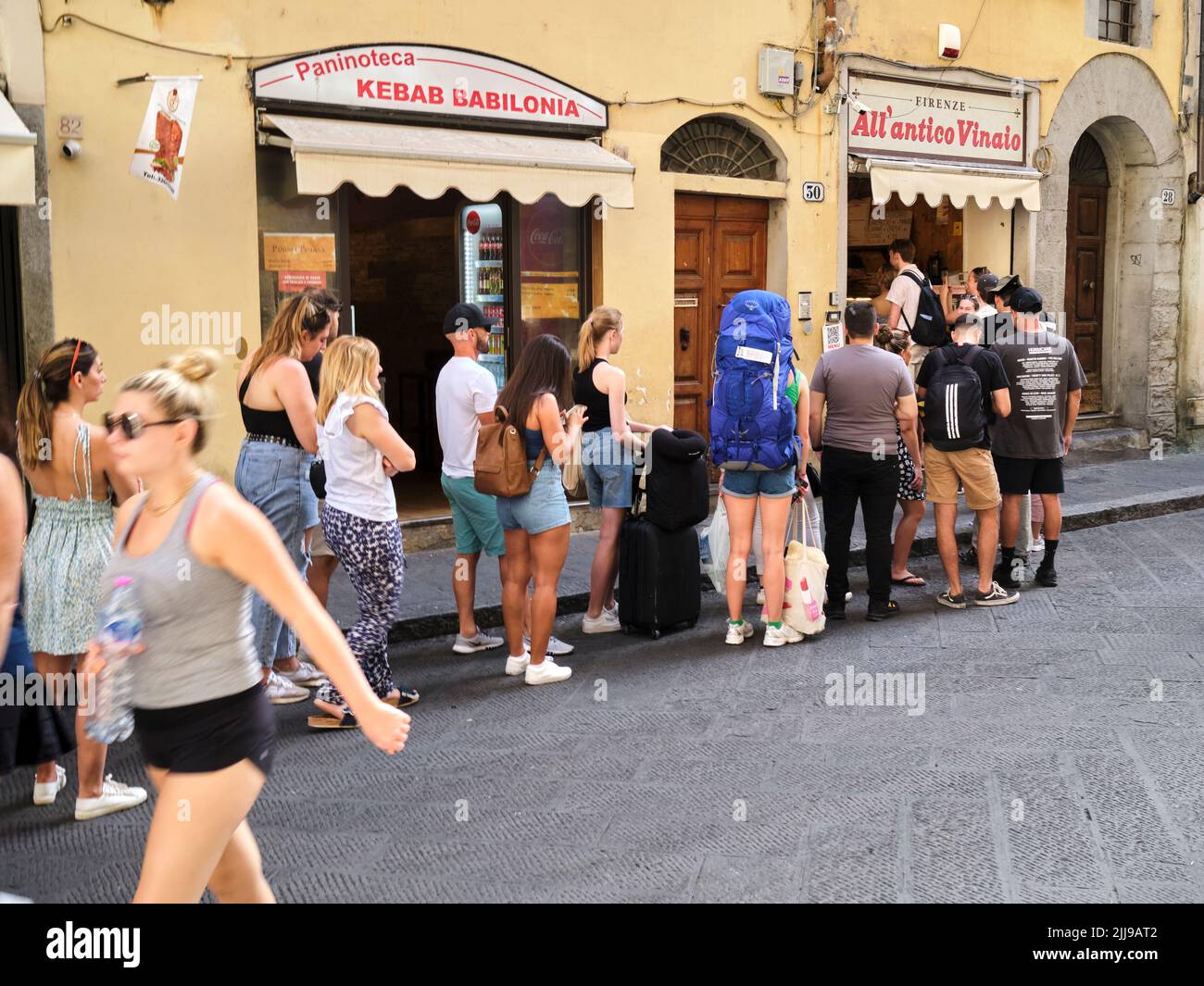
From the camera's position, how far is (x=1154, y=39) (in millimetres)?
15328

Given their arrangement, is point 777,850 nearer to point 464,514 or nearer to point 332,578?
point 464,514

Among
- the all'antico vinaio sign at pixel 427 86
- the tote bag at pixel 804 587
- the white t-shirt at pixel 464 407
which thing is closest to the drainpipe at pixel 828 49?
the all'antico vinaio sign at pixel 427 86

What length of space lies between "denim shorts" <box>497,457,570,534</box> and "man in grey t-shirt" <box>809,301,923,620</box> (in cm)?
187

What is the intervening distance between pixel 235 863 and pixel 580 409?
12.9 ft

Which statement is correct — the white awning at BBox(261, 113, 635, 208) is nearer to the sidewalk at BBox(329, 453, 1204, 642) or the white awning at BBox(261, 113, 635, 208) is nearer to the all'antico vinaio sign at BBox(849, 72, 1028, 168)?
the sidewalk at BBox(329, 453, 1204, 642)

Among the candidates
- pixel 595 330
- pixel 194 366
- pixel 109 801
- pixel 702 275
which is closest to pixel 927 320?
pixel 702 275

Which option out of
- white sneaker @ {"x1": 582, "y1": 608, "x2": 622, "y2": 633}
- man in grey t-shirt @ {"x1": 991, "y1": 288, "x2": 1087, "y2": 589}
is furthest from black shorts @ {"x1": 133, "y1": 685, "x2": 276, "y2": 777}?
man in grey t-shirt @ {"x1": 991, "y1": 288, "x2": 1087, "y2": 589}

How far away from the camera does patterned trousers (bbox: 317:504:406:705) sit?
5.88 m

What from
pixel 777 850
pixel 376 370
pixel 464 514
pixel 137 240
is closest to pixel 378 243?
pixel 137 240

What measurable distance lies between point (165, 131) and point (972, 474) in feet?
17.3

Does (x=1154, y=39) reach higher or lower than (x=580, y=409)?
higher

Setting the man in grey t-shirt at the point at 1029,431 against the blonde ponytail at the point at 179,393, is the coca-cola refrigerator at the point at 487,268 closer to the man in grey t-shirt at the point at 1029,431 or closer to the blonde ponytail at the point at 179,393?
the man in grey t-shirt at the point at 1029,431

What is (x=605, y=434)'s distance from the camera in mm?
7586

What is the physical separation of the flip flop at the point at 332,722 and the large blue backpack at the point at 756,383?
7.90 feet
